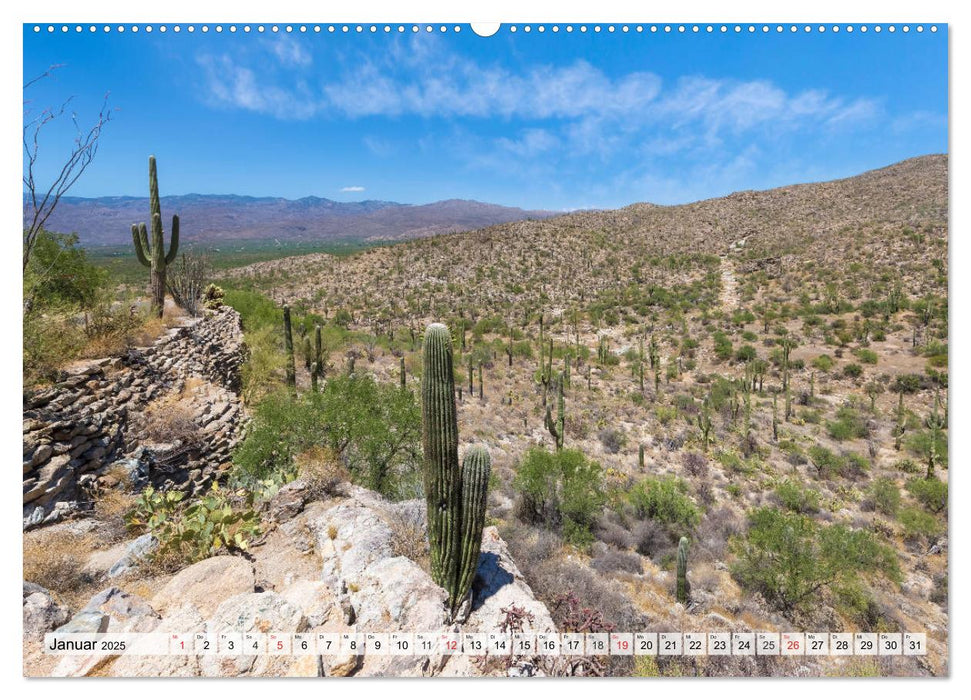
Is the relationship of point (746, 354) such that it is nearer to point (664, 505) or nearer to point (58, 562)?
point (664, 505)

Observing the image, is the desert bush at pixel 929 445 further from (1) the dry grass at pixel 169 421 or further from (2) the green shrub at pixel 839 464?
(1) the dry grass at pixel 169 421

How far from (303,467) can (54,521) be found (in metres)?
3.12

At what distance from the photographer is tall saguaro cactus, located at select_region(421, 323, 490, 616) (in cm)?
430

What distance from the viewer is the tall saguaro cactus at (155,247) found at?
1016 centimetres

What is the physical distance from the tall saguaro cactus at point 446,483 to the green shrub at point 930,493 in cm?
1395

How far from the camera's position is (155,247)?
1052 centimetres

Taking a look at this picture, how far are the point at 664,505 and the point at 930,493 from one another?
7265 millimetres

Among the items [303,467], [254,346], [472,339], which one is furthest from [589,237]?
[303,467]

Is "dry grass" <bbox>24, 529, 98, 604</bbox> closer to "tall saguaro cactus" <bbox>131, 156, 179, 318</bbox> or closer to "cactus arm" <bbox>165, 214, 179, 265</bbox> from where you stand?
"tall saguaro cactus" <bbox>131, 156, 179, 318</bbox>

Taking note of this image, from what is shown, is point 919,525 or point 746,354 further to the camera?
point 746,354

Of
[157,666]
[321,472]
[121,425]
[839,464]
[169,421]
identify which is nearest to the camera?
[157,666]

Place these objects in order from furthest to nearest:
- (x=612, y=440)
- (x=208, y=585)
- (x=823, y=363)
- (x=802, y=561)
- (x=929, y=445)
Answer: (x=823, y=363) < (x=612, y=440) < (x=929, y=445) < (x=802, y=561) < (x=208, y=585)

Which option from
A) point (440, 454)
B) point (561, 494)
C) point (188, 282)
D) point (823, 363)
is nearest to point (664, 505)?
point (561, 494)

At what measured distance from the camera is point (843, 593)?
840 centimetres
